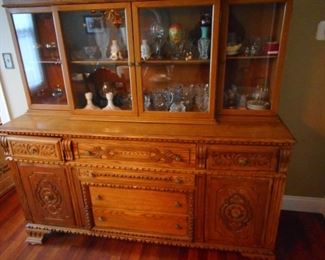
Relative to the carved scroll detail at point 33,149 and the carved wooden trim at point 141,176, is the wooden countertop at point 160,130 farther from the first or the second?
the carved wooden trim at point 141,176

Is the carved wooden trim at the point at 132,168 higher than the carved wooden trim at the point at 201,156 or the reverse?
the reverse

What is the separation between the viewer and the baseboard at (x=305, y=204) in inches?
83.1

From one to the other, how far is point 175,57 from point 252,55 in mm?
487

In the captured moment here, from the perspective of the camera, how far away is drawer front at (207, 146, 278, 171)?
1.46m

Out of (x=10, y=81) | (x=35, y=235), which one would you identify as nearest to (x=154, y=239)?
(x=35, y=235)

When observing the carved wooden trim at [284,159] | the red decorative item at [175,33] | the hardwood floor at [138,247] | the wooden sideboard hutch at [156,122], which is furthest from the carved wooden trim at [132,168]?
the red decorative item at [175,33]

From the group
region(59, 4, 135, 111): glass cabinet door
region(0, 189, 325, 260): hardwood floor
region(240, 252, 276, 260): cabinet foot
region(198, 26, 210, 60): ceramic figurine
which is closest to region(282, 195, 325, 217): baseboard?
region(0, 189, 325, 260): hardwood floor

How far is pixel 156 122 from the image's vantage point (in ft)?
5.57

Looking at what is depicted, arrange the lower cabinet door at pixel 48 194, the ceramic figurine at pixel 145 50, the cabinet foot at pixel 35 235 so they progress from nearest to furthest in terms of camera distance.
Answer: the ceramic figurine at pixel 145 50 < the lower cabinet door at pixel 48 194 < the cabinet foot at pixel 35 235

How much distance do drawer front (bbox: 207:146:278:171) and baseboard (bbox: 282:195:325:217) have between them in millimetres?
881

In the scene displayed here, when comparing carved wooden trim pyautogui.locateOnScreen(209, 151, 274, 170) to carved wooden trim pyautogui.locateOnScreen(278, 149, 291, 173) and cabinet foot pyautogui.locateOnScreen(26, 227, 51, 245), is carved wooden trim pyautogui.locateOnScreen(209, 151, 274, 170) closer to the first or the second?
carved wooden trim pyautogui.locateOnScreen(278, 149, 291, 173)

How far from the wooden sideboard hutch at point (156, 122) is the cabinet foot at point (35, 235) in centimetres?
11

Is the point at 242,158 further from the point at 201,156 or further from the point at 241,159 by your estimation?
the point at 201,156

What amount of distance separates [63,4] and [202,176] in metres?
1.34
